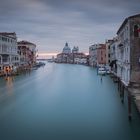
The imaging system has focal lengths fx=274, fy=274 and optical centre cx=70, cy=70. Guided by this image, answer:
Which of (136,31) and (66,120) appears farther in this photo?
(136,31)

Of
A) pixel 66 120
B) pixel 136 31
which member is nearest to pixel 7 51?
pixel 136 31

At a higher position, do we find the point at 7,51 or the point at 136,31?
the point at 136,31

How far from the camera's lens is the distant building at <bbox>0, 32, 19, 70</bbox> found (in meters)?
63.7

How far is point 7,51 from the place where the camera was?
68125 millimetres

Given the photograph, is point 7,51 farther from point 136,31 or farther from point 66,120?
point 66,120

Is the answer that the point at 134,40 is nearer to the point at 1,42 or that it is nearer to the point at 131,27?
the point at 131,27

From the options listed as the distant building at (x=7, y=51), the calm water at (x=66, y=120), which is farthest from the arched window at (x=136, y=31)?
the distant building at (x=7, y=51)

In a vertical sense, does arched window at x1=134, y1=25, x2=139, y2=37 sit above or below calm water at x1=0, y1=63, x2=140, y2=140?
above

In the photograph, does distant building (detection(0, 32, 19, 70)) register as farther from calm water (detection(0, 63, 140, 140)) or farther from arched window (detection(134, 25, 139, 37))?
arched window (detection(134, 25, 139, 37))

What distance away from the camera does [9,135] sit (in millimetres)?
16391

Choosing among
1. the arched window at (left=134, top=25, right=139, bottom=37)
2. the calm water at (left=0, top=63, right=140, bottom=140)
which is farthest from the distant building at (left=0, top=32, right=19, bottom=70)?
the arched window at (left=134, top=25, right=139, bottom=37)

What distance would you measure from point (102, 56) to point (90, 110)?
88.0 m

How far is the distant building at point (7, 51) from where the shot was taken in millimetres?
63650

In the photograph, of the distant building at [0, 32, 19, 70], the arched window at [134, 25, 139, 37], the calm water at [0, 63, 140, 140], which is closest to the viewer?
the calm water at [0, 63, 140, 140]
